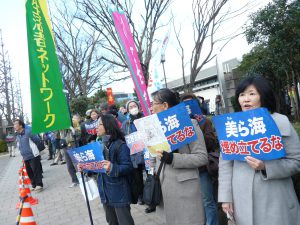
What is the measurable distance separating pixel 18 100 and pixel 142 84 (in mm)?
44637

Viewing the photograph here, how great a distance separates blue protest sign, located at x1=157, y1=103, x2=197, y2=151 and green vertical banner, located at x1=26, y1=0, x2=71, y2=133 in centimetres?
175

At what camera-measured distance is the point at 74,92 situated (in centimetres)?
2205

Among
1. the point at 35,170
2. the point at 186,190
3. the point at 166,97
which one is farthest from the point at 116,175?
the point at 35,170

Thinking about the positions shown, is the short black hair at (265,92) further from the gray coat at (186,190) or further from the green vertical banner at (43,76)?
the green vertical banner at (43,76)

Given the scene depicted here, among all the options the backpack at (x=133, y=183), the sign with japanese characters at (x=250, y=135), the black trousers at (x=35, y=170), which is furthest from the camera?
the black trousers at (x=35, y=170)

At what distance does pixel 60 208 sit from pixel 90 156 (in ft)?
11.6

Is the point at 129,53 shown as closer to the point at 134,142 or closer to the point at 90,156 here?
the point at 134,142

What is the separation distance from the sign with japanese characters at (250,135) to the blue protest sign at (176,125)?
0.32 meters

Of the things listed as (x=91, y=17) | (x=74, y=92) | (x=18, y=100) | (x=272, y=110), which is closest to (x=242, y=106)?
(x=272, y=110)

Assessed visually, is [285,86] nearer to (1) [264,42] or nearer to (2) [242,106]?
(1) [264,42]

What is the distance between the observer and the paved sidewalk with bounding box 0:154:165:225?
506 cm

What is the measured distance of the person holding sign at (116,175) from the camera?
10.6 ft

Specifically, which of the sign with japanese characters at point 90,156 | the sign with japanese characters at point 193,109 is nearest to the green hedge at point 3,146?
the sign with japanese characters at point 90,156

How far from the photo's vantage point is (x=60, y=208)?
617 cm
